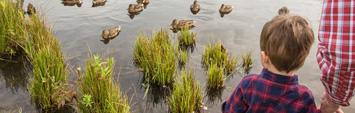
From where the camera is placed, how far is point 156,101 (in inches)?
211

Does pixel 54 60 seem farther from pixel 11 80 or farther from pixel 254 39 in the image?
pixel 254 39

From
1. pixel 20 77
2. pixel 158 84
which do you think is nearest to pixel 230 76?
pixel 158 84

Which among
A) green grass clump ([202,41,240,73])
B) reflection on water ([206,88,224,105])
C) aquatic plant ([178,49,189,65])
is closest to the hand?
reflection on water ([206,88,224,105])

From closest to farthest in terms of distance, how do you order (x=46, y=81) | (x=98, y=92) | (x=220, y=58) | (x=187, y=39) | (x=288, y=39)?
(x=288, y=39)
(x=98, y=92)
(x=46, y=81)
(x=220, y=58)
(x=187, y=39)

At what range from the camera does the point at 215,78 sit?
5465 mm

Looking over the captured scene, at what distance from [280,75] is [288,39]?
385mm

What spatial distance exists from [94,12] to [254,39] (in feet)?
20.5

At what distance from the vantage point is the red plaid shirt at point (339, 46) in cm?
191

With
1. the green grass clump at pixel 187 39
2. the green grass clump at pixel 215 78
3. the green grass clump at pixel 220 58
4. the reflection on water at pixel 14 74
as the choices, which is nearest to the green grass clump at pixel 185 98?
the green grass clump at pixel 215 78

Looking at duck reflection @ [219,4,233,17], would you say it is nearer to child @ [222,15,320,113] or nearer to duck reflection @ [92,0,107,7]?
duck reflection @ [92,0,107,7]

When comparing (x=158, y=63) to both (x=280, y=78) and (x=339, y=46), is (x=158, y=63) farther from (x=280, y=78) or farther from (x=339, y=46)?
(x=339, y=46)

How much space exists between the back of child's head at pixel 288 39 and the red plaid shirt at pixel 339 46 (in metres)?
0.15

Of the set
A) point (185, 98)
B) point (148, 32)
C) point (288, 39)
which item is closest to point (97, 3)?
point (148, 32)

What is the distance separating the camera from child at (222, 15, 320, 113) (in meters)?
2.23
